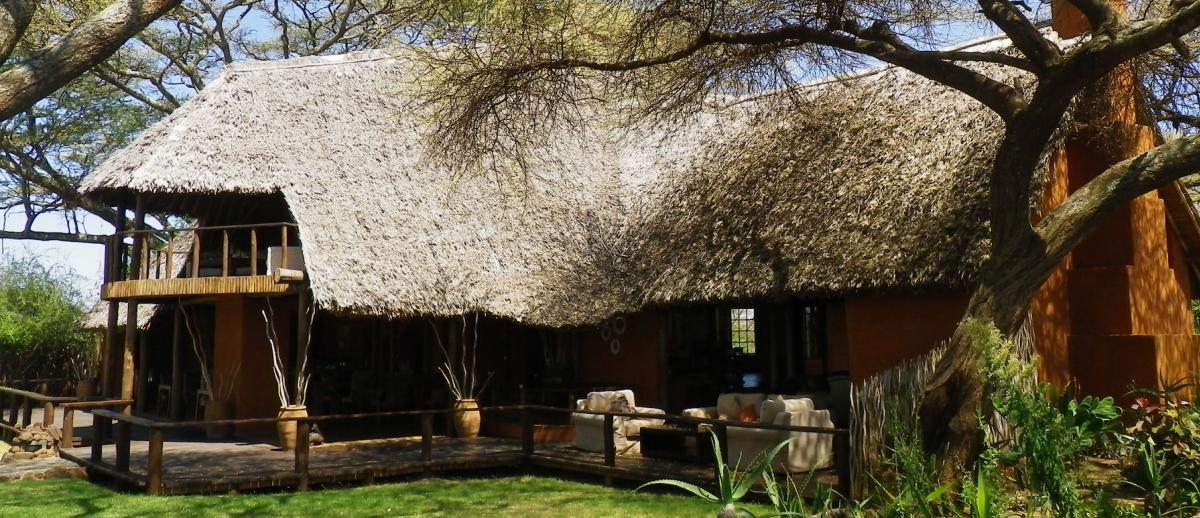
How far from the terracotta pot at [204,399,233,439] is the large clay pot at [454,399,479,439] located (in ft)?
9.85

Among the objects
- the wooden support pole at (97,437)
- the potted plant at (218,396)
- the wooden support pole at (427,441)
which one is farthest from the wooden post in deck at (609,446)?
the potted plant at (218,396)

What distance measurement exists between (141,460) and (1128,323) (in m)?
10.0

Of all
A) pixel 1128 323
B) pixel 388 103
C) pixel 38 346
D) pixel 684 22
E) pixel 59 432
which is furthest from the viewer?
pixel 38 346

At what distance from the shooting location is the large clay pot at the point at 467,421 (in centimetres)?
1257

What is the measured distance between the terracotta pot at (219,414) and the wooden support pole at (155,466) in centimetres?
395

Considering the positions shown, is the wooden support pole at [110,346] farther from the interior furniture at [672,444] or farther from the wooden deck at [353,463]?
the interior furniture at [672,444]

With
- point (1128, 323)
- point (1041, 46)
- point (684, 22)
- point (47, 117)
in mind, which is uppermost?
point (47, 117)

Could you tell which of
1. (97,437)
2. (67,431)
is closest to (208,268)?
(67,431)

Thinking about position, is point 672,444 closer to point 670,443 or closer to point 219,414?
point 670,443

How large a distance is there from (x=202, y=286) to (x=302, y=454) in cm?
346

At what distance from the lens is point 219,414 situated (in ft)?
42.9

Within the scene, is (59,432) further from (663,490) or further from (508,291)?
(663,490)

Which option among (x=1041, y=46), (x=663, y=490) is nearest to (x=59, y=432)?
(x=663, y=490)

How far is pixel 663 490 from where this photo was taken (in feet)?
30.6
